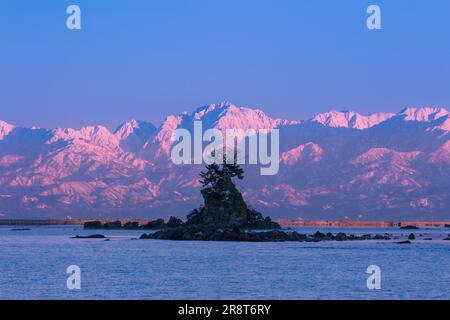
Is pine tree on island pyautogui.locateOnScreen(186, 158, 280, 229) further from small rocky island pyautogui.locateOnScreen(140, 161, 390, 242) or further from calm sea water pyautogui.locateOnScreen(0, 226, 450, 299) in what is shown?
calm sea water pyautogui.locateOnScreen(0, 226, 450, 299)

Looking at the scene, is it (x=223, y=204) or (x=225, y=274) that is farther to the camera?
(x=223, y=204)

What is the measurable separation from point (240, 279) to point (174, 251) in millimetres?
45512

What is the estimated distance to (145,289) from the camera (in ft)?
247

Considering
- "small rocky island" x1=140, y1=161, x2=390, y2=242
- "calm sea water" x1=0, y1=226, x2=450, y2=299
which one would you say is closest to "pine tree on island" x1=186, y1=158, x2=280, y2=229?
"small rocky island" x1=140, y1=161, x2=390, y2=242

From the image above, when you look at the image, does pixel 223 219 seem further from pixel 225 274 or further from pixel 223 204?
pixel 225 274

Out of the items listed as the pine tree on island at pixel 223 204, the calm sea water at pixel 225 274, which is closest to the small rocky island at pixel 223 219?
the pine tree on island at pixel 223 204

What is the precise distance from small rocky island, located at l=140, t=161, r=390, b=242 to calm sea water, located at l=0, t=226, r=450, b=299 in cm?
3682

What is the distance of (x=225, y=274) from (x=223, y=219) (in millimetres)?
92940

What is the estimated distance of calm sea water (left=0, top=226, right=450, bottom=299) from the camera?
7300cm

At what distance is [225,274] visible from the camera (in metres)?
90.7

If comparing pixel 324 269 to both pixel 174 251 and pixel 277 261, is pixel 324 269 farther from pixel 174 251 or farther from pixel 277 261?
pixel 174 251

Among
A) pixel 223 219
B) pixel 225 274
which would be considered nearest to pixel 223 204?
pixel 223 219

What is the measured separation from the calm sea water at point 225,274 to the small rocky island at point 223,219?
36.8m

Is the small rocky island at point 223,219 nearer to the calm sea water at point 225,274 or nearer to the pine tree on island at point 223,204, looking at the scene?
the pine tree on island at point 223,204
